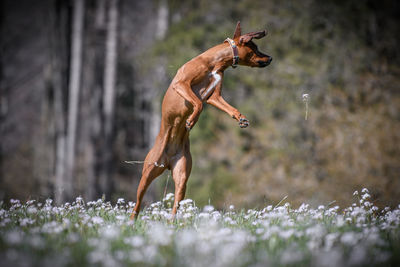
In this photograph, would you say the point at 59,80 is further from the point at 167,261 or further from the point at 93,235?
the point at 167,261

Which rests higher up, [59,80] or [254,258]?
[59,80]

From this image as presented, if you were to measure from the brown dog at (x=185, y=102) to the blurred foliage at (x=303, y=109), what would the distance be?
221 inches

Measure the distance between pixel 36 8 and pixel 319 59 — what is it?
1369 cm

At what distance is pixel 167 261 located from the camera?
2.30 m

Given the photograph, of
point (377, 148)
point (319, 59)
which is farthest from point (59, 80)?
point (377, 148)

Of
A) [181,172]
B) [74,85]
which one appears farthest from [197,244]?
[74,85]

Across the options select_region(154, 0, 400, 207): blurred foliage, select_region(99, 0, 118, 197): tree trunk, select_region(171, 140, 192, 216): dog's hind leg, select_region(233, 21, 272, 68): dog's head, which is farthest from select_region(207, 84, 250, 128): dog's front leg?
select_region(99, 0, 118, 197): tree trunk

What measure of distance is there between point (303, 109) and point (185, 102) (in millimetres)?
6864

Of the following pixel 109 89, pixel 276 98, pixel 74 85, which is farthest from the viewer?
pixel 74 85

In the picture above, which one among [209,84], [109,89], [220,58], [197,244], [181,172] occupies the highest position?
[109,89]

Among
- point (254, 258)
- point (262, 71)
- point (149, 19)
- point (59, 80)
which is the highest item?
point (149, 19)

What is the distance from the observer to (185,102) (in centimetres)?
398

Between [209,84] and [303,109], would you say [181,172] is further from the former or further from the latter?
[303,109]

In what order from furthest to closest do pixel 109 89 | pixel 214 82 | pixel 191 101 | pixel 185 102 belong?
pixel 109 89 < pixel 214 82 < pixel 185 102 < pixel 191 101
